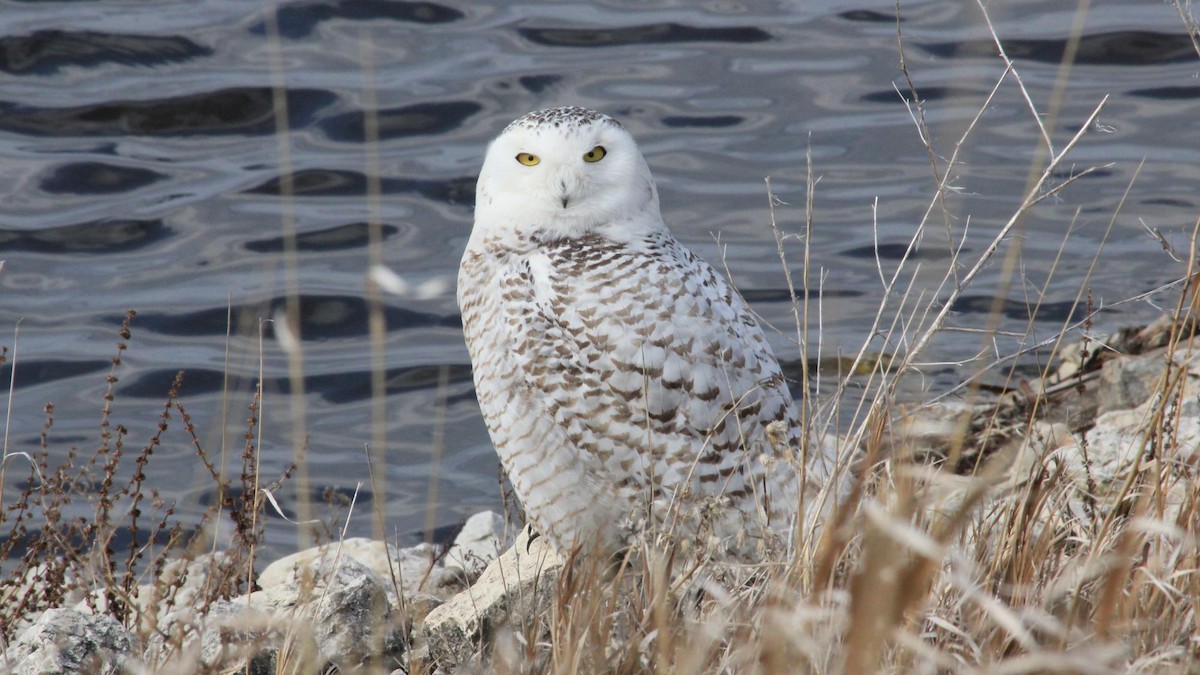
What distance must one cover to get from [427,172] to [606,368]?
20.6 feet

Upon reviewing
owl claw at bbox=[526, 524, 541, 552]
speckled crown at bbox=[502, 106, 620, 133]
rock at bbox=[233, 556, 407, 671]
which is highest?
speckled crown at bbox=[502, 106, 620, 133]

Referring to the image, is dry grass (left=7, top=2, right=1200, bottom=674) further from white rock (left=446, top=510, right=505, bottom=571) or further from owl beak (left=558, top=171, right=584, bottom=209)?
white rock (left=446, top=510, right=505, bottom=571)

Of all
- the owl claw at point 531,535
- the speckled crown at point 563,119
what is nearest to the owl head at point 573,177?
the speckled crown at point 563,119

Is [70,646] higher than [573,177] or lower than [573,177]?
lower

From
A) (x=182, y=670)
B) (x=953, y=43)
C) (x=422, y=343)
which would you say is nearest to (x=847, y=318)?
(x=422, y=343)

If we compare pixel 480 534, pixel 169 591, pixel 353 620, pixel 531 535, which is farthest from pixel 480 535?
pixel 353 620

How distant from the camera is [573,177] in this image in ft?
13.5

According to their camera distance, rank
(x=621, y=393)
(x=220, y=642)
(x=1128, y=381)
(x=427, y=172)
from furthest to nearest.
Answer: (x=427, y=172), (x=1128, y=381), (x=621, y=393), (x=220, y=642)

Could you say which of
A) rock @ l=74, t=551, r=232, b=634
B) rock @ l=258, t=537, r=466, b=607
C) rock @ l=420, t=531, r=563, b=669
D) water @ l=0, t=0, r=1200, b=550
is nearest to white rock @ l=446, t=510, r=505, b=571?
rock @ l=258, t=537, r=466, b=607

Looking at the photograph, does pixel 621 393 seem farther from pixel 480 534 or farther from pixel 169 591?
pixel 480 534

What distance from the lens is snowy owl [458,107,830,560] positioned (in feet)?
12.0

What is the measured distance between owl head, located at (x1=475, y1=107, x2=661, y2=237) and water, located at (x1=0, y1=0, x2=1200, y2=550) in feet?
8.85

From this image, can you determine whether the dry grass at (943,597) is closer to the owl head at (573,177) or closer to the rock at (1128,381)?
the owl head at (573,177)

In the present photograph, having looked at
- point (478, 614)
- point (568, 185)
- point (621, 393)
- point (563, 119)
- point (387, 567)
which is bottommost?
point (387, 567)
